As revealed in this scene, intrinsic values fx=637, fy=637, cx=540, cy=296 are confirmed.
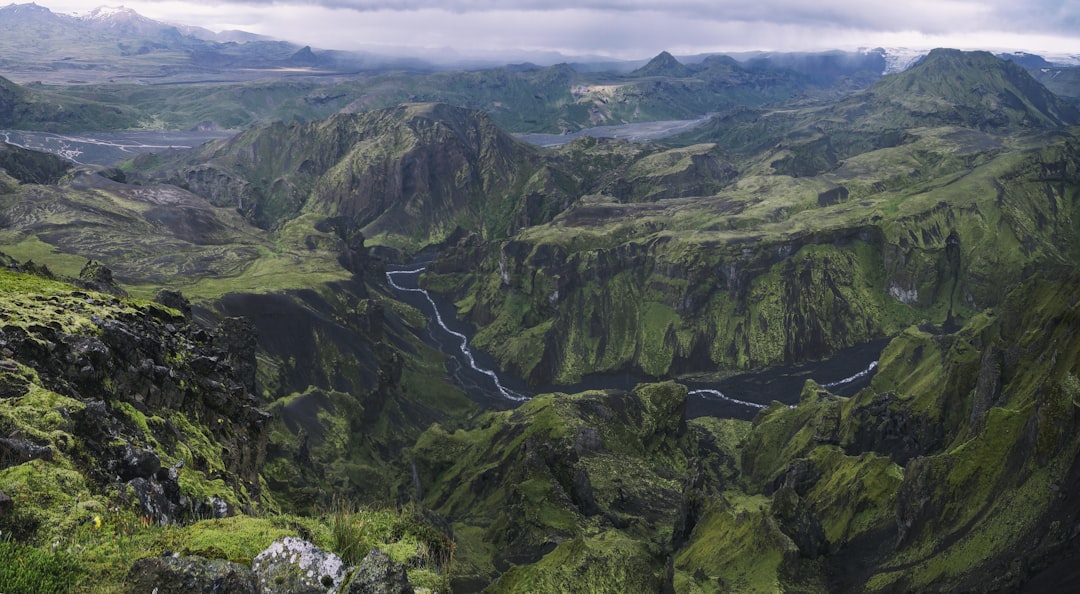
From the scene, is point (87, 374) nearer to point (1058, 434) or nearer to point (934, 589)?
point (934, 589)

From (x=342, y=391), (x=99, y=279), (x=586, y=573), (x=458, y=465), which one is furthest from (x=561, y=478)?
(x=342, y=391)

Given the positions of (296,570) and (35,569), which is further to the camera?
(296,570)

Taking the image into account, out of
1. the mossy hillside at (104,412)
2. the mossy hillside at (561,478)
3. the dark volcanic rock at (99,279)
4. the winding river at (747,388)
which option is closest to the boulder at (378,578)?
the mossy hillside at (104,412)

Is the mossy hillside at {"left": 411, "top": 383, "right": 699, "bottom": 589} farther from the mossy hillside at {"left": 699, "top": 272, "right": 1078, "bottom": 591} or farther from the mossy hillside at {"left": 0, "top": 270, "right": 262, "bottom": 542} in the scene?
the mossy hillside at {"left": 0, "top": 270, "right": 262, "bottom": 542}

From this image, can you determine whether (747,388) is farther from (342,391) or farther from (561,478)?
(342,391)

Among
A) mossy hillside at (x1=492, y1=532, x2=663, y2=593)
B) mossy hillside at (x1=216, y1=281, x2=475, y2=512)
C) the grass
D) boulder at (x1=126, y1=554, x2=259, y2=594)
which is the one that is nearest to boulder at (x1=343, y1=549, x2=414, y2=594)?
boulder at (x1=126, y1=554, x2=259, y2=594)

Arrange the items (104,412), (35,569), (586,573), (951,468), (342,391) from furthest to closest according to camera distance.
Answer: (342,391) < (951,468) < (586,573) < (104,412) < (35,569)

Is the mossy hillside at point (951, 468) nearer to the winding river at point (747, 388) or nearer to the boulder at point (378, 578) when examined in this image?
the winding river at point (747, 388)
